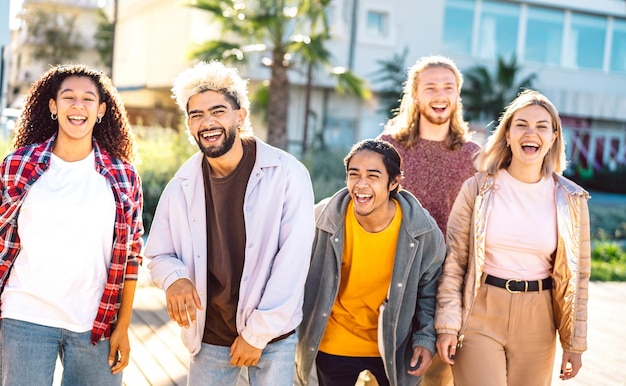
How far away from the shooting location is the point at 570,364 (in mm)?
4047

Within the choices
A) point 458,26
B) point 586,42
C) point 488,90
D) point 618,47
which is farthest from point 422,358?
point 618,47

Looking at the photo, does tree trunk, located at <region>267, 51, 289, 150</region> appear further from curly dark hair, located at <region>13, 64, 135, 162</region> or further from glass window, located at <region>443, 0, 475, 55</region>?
curly dark hair, located at <region>13, 64, 135, 162</region>

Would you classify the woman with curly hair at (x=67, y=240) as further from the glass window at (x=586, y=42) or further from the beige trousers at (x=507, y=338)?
the glass window at (x=586, y=42)

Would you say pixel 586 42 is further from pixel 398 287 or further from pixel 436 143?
pixel 398 287

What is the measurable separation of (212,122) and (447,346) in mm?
1556

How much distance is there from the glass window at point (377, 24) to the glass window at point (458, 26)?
9.95 feet

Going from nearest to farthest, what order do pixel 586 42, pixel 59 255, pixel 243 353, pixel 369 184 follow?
1. pixel 59 255
2. pixel 243 353
3. pixel 369 184
4. pixel 586 42

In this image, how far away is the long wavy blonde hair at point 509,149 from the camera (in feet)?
13.5

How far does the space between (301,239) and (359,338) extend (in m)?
0.68

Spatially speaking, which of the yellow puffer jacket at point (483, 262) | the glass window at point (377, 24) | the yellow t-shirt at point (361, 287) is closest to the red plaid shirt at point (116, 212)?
the yellow t-shirt at point (361, 287)

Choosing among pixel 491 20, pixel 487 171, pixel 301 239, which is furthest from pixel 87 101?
pixel 491 20

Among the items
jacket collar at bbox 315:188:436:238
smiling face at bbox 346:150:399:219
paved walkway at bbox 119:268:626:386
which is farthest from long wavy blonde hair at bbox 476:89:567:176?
paved walkway at bbox 119:268:626:386

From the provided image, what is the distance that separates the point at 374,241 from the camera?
3.92 m

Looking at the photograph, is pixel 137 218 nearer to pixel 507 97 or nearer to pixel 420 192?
pixel 420 192
